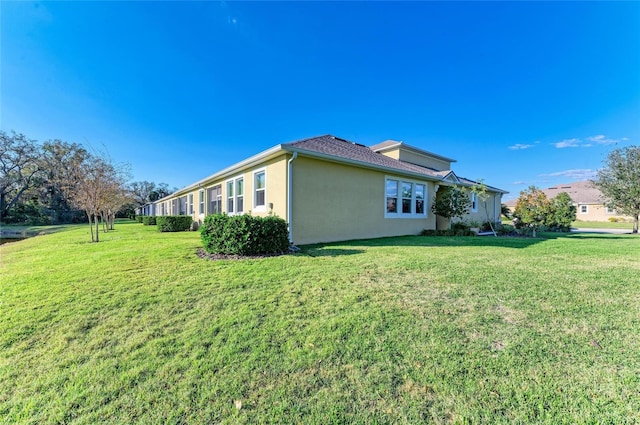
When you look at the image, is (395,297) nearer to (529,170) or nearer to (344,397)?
(344,397)

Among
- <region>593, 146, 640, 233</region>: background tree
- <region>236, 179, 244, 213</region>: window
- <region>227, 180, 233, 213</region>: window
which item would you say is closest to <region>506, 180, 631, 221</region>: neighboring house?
<region>593, 146, 640, 233</region>: background tree

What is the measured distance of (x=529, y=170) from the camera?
22.5 metres

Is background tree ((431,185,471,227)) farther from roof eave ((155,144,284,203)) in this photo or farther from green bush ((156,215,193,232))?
green bush ((156,215,193,232))

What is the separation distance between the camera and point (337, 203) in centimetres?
959

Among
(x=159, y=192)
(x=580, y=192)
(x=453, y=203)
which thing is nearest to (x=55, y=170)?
(x=159, y=192)

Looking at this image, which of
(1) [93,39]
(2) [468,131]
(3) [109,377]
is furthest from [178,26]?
(2) [468,131]

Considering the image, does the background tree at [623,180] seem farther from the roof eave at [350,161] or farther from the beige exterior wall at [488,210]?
the roof eave at [350,161]

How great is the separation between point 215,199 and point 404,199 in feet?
36.9

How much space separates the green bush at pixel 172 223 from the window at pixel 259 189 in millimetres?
8762

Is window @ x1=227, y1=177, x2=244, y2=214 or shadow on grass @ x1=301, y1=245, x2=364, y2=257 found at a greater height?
window @ x1=227, y1=177, x2=244, y2=214

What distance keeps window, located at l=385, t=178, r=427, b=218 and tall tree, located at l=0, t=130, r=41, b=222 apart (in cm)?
4446

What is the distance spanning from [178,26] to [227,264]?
406 inches

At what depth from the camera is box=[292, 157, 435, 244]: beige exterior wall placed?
8703 mm

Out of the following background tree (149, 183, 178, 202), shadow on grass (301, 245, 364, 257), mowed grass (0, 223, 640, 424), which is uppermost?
background tree (149, 183, 178, 202)
